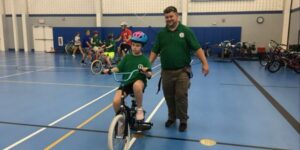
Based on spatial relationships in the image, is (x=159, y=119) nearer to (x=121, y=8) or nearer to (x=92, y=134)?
(x=92, y=134)

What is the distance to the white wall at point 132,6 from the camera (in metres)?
17.2

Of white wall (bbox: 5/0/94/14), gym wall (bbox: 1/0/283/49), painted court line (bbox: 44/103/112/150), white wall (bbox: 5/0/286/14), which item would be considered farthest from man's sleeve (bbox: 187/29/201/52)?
white wall (bbox: 5/0/94/14)

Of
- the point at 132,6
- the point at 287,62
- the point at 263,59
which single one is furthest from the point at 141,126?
the point at 132,6

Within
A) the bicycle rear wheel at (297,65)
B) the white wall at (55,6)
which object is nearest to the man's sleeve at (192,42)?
the bicycle rear wheel at (297,65)

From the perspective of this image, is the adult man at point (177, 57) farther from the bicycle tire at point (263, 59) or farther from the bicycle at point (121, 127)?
the bicycle tire at point (263, 59)

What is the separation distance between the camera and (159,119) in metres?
4.62

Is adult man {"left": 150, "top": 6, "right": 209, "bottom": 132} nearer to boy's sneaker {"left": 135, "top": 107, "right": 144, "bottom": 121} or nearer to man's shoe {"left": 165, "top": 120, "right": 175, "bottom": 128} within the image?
man's shoe {"left": 165, "top": 120, "right": 175, "bottom": 128}

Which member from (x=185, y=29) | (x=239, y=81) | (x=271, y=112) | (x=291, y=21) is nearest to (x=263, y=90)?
(x=239, y=81)

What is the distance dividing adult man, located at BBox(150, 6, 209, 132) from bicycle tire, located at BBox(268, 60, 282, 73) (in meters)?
7.59

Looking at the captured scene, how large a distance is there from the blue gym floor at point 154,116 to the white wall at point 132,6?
35.1ft

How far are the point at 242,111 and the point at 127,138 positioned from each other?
2.75m

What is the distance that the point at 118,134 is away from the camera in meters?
3.07

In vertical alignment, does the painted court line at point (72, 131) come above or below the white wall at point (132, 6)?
below

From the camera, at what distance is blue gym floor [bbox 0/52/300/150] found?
11.9 ft
